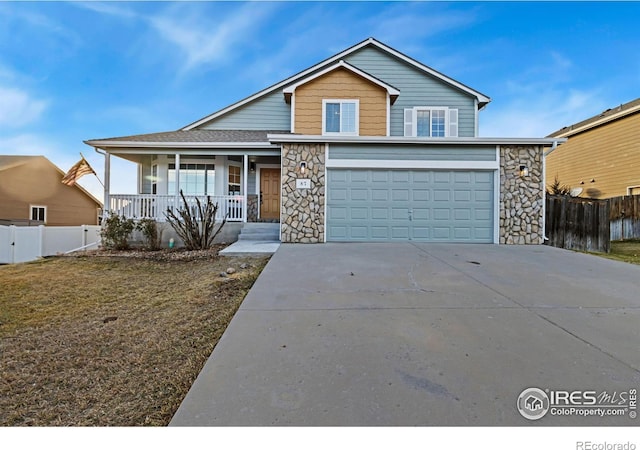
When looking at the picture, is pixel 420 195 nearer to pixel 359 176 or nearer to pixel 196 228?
pixel 359 176

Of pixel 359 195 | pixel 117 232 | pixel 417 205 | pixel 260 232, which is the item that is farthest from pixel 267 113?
pixel 417 205

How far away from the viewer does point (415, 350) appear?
272 centimetres

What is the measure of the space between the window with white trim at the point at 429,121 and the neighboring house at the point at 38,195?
17.8 meters

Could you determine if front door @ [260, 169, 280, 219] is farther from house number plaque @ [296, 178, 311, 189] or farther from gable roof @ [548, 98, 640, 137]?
gable roof @ [548, 98, 640, 137]

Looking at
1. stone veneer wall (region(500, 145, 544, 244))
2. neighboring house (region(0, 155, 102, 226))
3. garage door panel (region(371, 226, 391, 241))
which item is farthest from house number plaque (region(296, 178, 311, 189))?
neighboring house (region(0, 155, 102, 226))

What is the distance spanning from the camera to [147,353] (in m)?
2.92

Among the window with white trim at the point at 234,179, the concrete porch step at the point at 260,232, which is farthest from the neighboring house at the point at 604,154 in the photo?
the window with white trim at the point at 234,179

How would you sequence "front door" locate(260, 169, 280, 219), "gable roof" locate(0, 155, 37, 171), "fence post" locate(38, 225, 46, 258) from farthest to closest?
"gable roof" locate(0, 155, 37, 171) < "front door" locate(260, 169, 280, 219) < "fence post" locate(38, 225, 46, 258)

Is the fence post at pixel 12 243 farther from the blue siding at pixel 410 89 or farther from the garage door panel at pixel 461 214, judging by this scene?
the garage door panel at pixel 461 214

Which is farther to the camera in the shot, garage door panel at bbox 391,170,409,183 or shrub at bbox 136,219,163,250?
shrub at bbox 136,219,163,250

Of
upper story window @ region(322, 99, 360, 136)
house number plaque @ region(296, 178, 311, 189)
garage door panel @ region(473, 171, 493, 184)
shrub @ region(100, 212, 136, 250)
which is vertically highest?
upper story window @ region(322, 99, 360, 136)

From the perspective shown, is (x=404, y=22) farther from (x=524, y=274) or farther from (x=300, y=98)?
(x=524, y=274)

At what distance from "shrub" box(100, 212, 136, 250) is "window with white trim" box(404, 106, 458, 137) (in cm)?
1091

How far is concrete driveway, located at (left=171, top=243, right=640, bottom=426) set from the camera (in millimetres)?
1954
